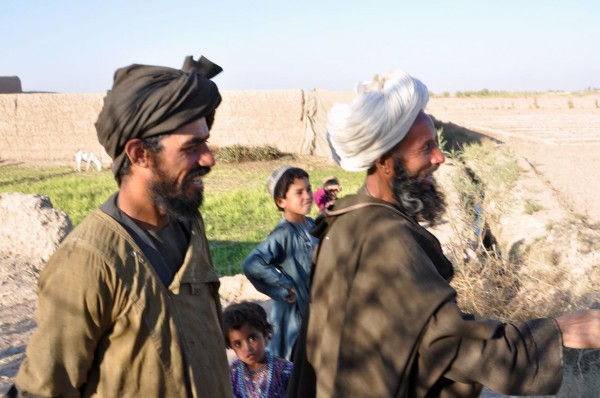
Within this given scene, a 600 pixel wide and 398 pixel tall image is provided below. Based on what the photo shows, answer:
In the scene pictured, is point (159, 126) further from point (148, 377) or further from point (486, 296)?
point (486, 296)

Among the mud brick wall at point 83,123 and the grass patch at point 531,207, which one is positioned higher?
the grass patch at point 531,207

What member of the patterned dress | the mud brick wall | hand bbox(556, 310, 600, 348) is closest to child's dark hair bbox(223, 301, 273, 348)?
the patterned dress

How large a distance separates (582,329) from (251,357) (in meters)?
1.70

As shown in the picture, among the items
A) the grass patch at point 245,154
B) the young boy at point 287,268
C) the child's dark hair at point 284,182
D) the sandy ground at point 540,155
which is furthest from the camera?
the grass patch at point 245,154

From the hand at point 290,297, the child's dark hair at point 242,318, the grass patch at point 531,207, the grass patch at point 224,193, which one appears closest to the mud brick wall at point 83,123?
the grass patch at point 224,193

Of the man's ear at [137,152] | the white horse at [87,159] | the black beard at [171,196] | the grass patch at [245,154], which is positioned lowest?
the white horse at [87,159]

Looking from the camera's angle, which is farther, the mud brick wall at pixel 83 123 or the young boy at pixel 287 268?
the mud brick wall at pixel 83 123

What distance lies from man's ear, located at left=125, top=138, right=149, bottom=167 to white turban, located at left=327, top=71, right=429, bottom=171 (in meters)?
0.51

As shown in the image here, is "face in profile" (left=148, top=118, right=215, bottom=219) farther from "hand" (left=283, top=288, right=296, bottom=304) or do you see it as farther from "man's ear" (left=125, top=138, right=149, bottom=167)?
"hand" (left=283, top=288, right=296, bottom=304)

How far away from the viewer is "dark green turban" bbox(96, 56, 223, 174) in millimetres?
1819

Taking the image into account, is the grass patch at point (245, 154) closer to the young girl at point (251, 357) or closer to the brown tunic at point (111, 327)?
the young girl at point (251, 357)

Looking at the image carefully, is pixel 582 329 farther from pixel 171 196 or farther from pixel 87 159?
pixel 87 159

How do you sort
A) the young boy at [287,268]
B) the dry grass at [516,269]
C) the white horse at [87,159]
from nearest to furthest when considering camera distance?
the young boy at [287,268], the dry grass at [516,269], the white horse at [87,159]

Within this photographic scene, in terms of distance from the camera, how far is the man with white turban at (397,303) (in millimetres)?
1683
